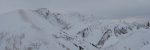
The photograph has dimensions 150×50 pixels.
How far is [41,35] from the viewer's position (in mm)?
103188

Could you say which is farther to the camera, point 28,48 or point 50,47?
point 50,47

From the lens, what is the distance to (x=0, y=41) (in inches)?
3676

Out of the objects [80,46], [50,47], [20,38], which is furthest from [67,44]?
[20,38]

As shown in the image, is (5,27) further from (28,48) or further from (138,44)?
(138,44)

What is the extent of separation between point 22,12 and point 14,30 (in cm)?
1169

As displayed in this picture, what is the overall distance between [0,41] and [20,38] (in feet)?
18.0

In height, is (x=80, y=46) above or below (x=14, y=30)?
below

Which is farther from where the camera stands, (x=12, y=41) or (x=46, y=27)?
(x=46, y=27)

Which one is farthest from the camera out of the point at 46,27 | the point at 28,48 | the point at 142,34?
the point at 46,27

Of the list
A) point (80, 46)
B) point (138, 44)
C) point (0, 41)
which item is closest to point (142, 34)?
point (138, 44)

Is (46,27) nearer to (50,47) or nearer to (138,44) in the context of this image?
(50,47)

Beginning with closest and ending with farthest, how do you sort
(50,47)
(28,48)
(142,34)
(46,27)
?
(28,48) → (50,47) → (142,34) → (46,27)

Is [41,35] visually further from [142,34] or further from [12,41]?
[142,34]

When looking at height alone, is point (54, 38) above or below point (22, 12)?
below
